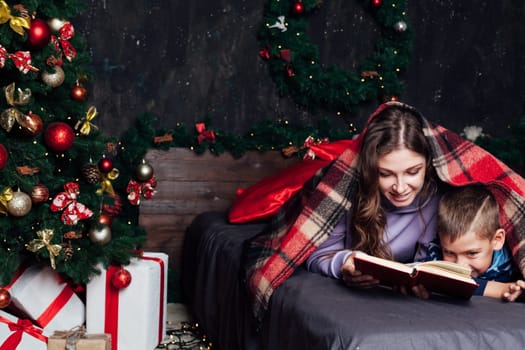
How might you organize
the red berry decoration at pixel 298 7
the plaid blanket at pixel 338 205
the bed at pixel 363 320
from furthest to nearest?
the red berry decoration at pixel 298 7
the plaid blanket at pixel 338 205
the bed at pixel 363 320

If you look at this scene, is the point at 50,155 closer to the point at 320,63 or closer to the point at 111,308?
the point at 111,308

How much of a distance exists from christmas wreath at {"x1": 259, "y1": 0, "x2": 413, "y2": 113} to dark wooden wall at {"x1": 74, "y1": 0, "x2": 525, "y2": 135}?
0.08 meters

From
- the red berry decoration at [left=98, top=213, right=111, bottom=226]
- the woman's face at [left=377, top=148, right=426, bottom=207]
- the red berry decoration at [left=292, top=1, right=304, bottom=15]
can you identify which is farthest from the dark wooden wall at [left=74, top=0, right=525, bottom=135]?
the woman's face at [left=377, top=148, right=426, bottom=207]

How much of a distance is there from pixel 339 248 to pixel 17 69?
52.5 inches

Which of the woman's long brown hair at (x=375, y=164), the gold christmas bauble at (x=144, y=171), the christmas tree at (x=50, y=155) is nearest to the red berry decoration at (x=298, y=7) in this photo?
the gold christmas bauble at (x=144, y=171)

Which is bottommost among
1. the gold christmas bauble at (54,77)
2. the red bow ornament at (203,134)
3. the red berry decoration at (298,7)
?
the red bow ornament at (203,134)

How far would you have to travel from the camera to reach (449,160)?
1977 mm

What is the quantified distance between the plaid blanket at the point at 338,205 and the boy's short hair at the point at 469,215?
2.1 inches

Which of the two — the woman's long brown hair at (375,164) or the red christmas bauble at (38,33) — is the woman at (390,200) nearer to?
the woman's long brown hair at (375,164)

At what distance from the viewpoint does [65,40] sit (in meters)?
2.51

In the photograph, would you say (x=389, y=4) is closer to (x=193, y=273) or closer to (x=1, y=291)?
(x=193, y=273)

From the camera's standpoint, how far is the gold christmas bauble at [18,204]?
2.28 meters

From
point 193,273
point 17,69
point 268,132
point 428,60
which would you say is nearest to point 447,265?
point 17,69

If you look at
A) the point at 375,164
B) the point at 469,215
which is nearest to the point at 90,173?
the point at 375,164
